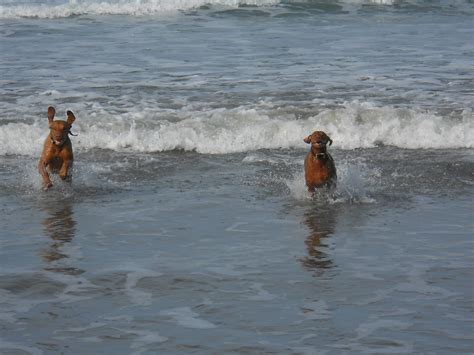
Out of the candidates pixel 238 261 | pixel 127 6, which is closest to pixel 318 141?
pixel 238 261

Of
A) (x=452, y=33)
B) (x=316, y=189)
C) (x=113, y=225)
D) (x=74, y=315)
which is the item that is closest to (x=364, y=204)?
(x=316, y=189)

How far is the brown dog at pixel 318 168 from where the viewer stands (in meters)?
10.1

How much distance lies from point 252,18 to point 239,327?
67.9 feet

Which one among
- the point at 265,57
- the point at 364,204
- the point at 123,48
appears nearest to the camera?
the point at 364,204

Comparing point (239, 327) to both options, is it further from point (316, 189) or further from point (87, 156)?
point (87, 156)

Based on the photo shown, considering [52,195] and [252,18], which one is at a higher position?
[252,18]

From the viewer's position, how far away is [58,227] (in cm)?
920

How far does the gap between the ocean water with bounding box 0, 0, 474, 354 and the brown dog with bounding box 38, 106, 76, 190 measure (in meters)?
0.18

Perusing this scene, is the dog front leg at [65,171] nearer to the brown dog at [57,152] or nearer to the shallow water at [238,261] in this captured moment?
the brown dog at [57,152]

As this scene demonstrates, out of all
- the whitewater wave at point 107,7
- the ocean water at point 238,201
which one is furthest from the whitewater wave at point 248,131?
the whitewater wave at point 107,7

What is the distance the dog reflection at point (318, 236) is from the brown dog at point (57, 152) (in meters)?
2.62

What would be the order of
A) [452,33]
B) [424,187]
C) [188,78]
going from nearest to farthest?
[424,187], [188,78], [452,33]

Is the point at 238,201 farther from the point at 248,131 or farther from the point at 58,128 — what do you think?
the point at 248,131

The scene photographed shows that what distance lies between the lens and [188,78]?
17.8 m
